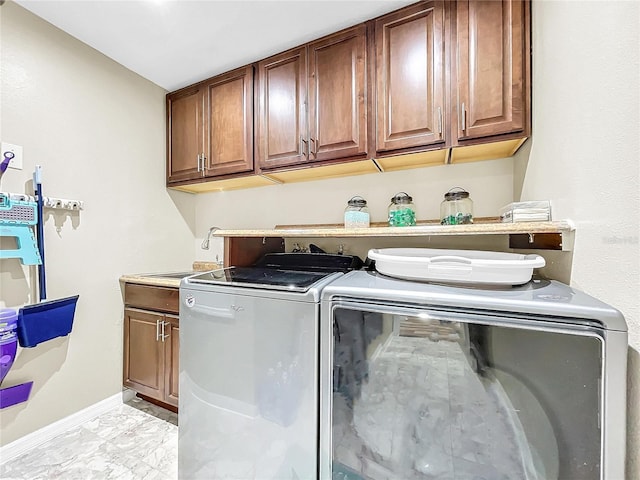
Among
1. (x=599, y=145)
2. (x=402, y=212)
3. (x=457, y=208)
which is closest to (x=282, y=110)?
(x=402, y=212)

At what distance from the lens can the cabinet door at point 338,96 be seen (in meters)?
1.53

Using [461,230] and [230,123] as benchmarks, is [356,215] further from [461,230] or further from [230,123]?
[230,123]

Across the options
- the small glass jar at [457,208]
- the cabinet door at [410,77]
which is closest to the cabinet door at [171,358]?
the cabinet door at [410,77]

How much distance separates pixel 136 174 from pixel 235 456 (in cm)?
202

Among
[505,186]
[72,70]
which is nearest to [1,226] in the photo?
[72,70]

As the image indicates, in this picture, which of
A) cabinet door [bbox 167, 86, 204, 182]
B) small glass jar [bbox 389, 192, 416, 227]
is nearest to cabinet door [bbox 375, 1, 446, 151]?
small glass jar [bbox 389, 192, 416, 227]

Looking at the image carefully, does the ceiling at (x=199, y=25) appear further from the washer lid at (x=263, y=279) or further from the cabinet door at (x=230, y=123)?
the washer lid at (x=263, y=279)

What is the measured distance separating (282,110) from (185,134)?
0.93 meters

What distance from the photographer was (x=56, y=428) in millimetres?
1573

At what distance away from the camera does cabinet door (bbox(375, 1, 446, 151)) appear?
4.45 ft

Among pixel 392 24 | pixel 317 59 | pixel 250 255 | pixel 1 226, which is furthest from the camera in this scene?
pixel 250 255

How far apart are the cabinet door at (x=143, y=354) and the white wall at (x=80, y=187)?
0.08 metres

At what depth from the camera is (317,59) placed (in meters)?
1.66

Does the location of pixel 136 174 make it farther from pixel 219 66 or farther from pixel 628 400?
pixel 628 400
